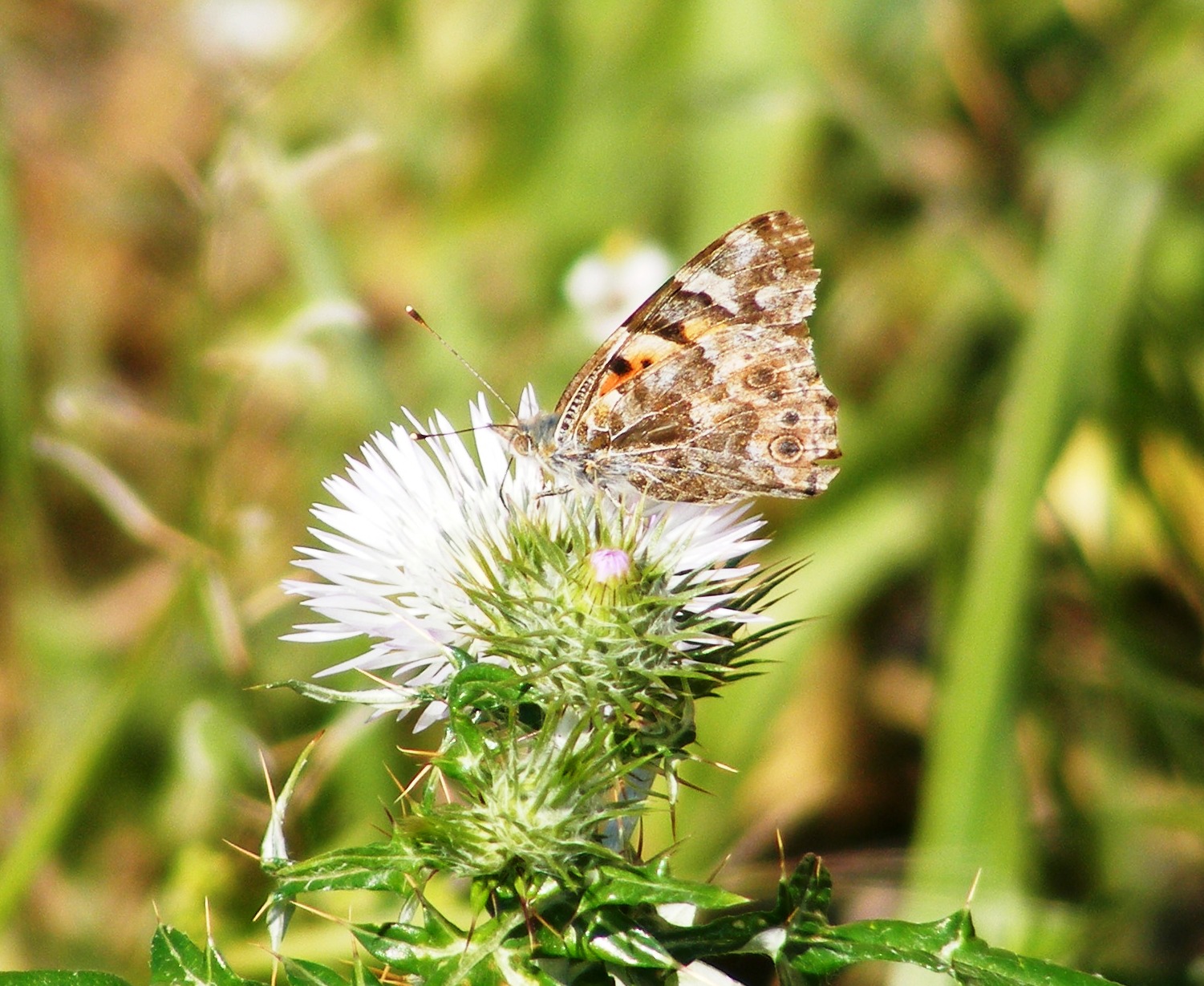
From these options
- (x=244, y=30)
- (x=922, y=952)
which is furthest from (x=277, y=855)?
(x=244, y=30)

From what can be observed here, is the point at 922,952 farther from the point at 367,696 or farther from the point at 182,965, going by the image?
the point at 182,965

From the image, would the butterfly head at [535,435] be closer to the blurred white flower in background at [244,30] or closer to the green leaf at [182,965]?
the green leaf at [182,965]

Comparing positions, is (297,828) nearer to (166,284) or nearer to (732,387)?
(732,387)

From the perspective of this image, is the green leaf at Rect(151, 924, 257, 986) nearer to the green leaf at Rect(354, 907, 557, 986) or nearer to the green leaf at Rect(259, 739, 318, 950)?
the green leaf at Rect(259, 739, 318, 950)

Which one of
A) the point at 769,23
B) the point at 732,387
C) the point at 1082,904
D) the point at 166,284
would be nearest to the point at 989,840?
the point at 1082,904

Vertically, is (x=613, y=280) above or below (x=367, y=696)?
above

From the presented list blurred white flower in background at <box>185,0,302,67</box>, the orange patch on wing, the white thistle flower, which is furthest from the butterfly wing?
blurred white flower in background at <box>185,0,302,67</box>

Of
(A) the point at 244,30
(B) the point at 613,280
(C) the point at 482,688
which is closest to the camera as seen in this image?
(C) the point at 482,688
